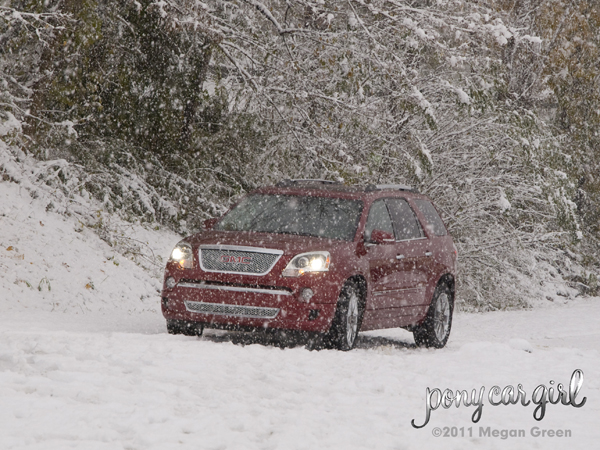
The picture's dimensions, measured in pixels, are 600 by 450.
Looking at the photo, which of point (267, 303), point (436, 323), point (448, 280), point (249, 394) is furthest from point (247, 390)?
point (448, 280)

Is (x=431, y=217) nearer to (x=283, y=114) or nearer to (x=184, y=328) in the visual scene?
(x=184, y=328)

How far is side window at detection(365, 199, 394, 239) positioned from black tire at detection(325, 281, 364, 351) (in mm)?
880

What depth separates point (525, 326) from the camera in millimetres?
16234

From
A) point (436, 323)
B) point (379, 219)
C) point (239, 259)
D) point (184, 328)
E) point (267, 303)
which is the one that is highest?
point (379, 219)

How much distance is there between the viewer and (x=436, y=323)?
11875 millimetres

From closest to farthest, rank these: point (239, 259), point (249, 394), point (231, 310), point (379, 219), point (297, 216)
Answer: point (249, 394), point (231, 310), point (239, 259), point (297, 216), point (379, 219)

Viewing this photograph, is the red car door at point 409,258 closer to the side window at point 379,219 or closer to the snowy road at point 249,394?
the side window at point 379,219

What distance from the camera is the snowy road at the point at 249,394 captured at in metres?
5.70

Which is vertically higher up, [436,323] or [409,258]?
[409,258]

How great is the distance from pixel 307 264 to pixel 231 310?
0.89 metres

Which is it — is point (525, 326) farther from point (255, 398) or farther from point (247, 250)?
point (255, 398)

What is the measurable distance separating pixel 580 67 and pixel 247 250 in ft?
63.4

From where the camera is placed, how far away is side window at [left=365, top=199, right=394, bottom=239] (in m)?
10.8

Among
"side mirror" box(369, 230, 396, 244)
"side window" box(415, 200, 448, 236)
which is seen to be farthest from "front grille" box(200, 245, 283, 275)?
"side window" box(415, 200, 448, 236)
